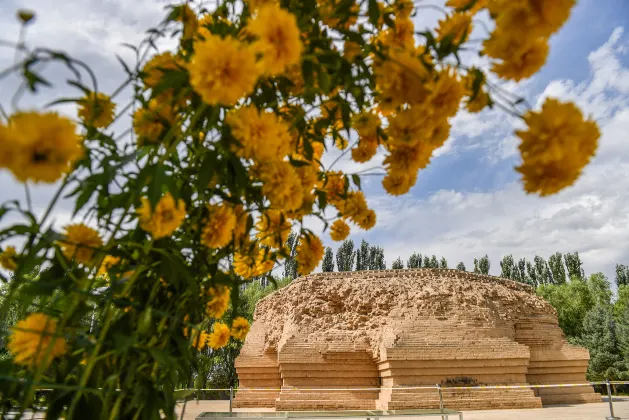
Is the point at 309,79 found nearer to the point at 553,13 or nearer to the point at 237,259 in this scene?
the point at 553,13

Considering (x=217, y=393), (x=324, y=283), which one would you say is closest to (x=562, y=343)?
(x=324, y=283)

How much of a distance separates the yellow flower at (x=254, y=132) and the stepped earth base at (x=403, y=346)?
470 inches

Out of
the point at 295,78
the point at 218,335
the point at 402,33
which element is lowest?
the point at 218,335

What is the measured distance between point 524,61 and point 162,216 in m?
0.82

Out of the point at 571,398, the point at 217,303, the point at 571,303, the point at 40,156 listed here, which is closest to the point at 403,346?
the point at 571,398

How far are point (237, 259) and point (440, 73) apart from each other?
2.79 ft

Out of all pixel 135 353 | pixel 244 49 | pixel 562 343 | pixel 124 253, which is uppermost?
pixel 562 343

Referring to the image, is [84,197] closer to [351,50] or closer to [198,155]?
[198,155]

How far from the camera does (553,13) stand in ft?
2.60

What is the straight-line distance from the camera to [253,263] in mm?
1452

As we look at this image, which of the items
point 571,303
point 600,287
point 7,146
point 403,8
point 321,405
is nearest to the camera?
point 7,146

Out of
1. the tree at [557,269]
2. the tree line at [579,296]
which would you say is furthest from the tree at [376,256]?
the tree at [557,269]

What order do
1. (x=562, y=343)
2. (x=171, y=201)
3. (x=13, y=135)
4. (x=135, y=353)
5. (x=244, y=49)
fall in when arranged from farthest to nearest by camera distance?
(x=562, y=343) < (x=135, y=353) < (x=171, y=201) < (x=244, y=49) < (x=13, y=135)

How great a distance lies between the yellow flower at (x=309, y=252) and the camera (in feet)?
4.93
